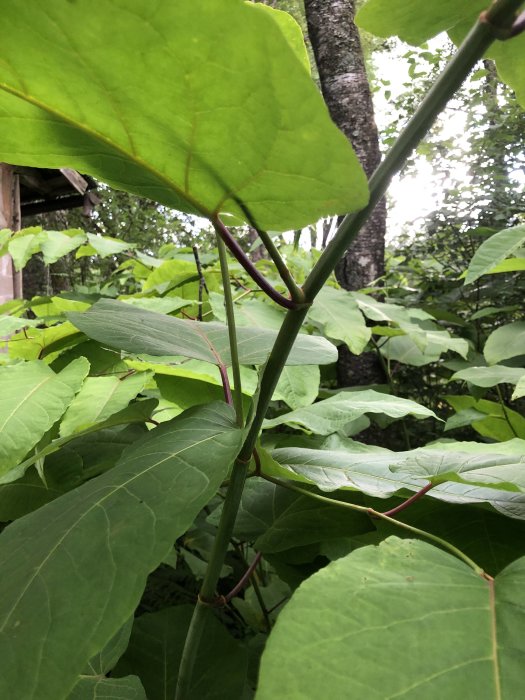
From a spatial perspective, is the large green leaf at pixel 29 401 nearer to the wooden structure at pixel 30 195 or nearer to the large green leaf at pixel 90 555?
the large green leaf at pixel 90 555

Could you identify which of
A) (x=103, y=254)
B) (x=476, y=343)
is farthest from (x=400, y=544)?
(x=476, y=343)

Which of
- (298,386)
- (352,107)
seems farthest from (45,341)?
(352,107)

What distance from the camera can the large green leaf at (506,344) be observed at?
1.26m

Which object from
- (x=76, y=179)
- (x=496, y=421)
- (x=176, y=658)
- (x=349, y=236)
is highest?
(x=76, y=179)

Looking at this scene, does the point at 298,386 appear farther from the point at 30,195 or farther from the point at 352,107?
the point at 30,195

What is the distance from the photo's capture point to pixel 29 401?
547 mm

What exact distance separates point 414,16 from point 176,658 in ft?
2.19

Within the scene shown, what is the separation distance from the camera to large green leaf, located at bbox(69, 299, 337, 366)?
0.43 meters

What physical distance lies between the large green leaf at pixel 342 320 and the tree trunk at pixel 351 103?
76 cm

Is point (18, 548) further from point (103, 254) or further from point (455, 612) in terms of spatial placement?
point (103, 254)

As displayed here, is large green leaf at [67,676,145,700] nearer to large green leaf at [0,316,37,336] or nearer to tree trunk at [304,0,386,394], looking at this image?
large green leaf at [0,316,37,336]

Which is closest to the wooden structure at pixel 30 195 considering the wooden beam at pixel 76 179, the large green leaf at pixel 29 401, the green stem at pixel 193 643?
the wooden beam at pixel 76 179

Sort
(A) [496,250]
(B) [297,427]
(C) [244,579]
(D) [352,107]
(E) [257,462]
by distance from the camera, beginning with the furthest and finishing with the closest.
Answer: (D) [352,107] → (A) [496,250] → (B) [297,427] → (C) [244,579] → (E) [257,462]

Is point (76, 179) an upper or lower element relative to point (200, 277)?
upper
